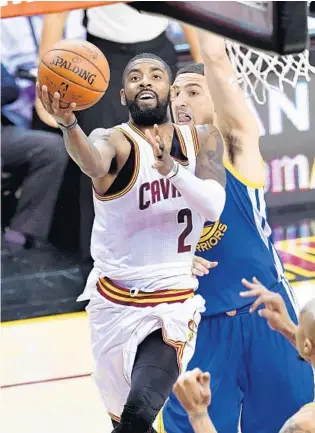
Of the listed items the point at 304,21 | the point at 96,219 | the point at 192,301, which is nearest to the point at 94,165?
the point at 96,219

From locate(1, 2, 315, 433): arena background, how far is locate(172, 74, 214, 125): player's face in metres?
0.12

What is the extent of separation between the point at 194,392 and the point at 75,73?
1261mm

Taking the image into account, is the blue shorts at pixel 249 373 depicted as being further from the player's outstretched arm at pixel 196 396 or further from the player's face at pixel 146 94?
the player's outstretched arm at pixel 196 396

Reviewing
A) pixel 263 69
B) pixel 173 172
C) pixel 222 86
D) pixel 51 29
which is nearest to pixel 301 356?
pixel 173 172

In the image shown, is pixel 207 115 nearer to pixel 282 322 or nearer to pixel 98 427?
pixel 282 322

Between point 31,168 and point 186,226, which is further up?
point 186,226

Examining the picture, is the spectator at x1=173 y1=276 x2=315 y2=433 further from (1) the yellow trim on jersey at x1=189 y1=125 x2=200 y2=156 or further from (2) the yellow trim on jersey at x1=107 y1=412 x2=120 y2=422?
(2) the yellow trim on jersey at x1=107 y1=412 x2=120 y2=422

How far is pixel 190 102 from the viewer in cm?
373

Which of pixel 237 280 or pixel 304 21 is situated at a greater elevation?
pixel 304 21

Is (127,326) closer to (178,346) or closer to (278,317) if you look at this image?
(178,346)

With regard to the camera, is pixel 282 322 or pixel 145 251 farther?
pixel 145 251

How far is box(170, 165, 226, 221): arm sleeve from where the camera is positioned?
342cm

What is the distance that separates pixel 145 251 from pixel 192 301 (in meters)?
0.26

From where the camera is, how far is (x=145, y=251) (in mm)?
3643
